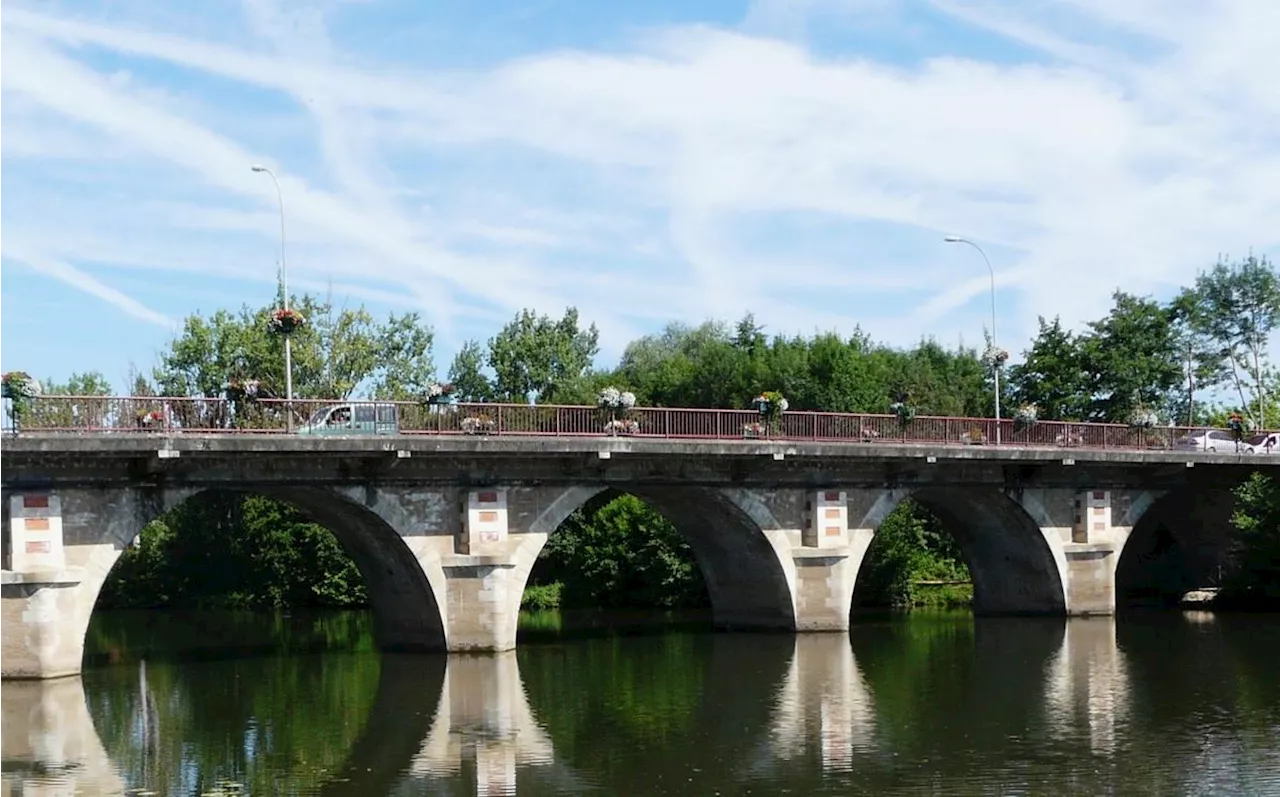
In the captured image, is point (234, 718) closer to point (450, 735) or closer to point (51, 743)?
point (51, 743)

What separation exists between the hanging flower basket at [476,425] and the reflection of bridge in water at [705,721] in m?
5.02

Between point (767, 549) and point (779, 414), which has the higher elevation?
point (779, 414)

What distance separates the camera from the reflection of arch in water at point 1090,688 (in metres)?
25.5

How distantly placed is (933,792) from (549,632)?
89.0ft

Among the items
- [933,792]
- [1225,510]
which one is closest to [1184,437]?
[1225,510]

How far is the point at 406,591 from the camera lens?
1447 inches

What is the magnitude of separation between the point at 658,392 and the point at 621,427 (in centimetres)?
3560

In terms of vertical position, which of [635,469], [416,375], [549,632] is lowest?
[549,632]

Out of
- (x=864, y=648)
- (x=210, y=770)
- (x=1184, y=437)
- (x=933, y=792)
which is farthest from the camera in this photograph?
(x=1184, y=437)

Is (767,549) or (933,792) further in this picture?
(767,549)

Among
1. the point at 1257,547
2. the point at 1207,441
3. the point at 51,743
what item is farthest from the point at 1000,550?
the point at 51,743

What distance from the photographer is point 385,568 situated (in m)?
37.0

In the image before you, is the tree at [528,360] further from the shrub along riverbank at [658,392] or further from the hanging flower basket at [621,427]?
the hanging flower basket at [621,427]

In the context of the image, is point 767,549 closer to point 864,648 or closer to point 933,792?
point 864,648
